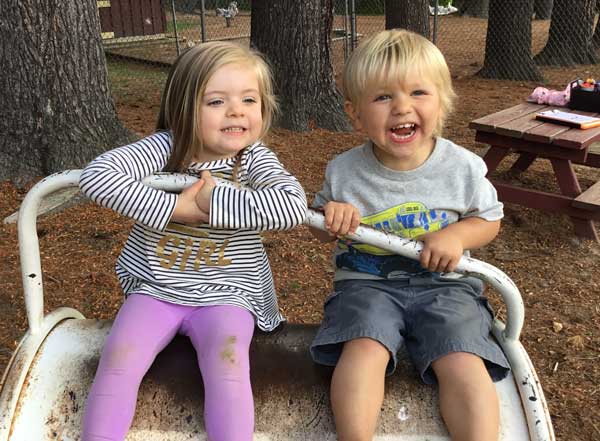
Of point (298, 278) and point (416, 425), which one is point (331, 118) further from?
point (416, 425)

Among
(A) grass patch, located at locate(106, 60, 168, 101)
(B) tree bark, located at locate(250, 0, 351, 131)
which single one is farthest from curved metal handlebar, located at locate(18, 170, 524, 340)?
(A) grass patch, located at locate(106, 60, 168, 101)

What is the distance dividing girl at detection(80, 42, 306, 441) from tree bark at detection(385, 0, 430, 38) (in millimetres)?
7638

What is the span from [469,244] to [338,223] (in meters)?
0.40

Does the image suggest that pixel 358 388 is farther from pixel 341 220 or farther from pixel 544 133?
pixel 544 133

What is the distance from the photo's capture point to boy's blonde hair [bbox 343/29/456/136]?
176 centimetres

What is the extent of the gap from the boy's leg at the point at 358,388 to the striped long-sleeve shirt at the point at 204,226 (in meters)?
0.32

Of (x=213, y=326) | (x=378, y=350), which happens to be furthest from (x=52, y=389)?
(x=378, y=350)

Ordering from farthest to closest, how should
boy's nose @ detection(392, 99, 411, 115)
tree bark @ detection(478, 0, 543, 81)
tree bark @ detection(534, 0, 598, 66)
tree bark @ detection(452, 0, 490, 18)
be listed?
tree bark @ detection(452, 0, 490, 18) → tree bark @ detection(534, 0, 598, 66) → tree bark @ detection(478, 0, 543, 81) → boy's nose @ detection(392, 99, 411, 115)

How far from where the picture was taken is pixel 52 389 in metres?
1.65

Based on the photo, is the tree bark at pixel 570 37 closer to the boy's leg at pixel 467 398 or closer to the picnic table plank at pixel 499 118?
the picnic table plank at pixel 499 118

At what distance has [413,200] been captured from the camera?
184 centimetres

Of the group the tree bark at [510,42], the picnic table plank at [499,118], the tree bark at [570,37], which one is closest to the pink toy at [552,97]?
the picnic table plank at [499,118]

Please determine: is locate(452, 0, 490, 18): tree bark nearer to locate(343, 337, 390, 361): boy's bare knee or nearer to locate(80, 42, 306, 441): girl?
locate(80, 42, 306, 441): girl

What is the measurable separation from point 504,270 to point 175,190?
254 cm
